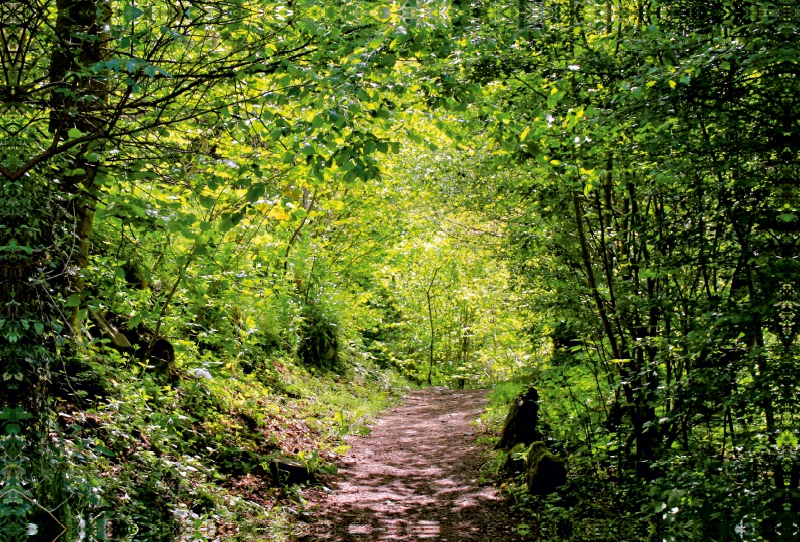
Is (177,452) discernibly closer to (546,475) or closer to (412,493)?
(412,493)

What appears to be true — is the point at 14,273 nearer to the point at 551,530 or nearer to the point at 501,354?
the point at 551,530

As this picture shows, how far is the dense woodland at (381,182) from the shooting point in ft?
12.2

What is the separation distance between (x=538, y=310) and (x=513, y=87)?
276cm

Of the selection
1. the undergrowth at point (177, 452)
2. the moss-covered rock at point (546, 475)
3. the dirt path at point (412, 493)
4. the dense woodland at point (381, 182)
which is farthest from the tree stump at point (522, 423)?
the undergrowth at point (177, 452)

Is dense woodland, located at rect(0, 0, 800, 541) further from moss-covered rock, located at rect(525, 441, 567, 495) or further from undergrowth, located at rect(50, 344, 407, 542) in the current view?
moss-covered rock, located at rect(525, 441, 567, 495)

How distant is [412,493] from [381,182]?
4.36 m

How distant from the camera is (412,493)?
757 centimetres

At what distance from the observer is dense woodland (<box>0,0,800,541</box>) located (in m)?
3.72

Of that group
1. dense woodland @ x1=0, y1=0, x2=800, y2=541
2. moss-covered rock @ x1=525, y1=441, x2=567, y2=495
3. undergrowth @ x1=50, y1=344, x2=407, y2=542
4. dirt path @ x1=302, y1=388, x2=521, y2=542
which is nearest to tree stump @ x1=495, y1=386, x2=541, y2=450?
dense woodland @ x1=0, y1=0, x2=800, y2=541

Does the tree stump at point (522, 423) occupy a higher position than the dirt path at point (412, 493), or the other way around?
the tree stump at point (522, 423)

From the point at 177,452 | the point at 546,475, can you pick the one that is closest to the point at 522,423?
the point at 546,475

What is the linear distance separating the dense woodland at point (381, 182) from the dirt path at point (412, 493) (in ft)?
1.77

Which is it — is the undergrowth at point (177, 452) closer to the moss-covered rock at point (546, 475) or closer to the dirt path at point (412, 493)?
the dirt path at point (412, 493)

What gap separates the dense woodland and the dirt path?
1.77ft
